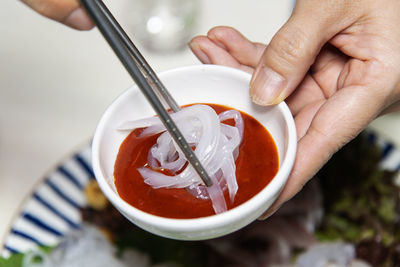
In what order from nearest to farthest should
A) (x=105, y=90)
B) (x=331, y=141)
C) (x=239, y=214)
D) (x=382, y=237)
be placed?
(x=239, y=214), (x=331, y=141), (x=382, y=237), (x=105, y=90)

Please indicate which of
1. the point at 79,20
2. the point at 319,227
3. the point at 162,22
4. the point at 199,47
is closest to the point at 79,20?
the point at 79,20

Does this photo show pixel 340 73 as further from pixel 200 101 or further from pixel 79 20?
pixel 79 20

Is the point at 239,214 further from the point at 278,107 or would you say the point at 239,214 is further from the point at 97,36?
the point at 97,36

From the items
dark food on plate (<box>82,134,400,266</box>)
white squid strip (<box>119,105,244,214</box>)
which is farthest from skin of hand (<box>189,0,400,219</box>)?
dark food on plate (<box>82,134,400,266</box>)

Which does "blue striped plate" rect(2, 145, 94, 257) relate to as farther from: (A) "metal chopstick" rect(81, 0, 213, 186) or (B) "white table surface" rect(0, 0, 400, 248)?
(A) "metal chopstick" rect(81, 0, 213, 186)

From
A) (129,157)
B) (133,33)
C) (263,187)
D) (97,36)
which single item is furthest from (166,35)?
(263,187)

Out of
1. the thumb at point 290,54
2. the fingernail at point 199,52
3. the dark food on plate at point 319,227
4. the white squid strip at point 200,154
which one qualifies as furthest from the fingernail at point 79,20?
the dark food on plate at point 319,227
